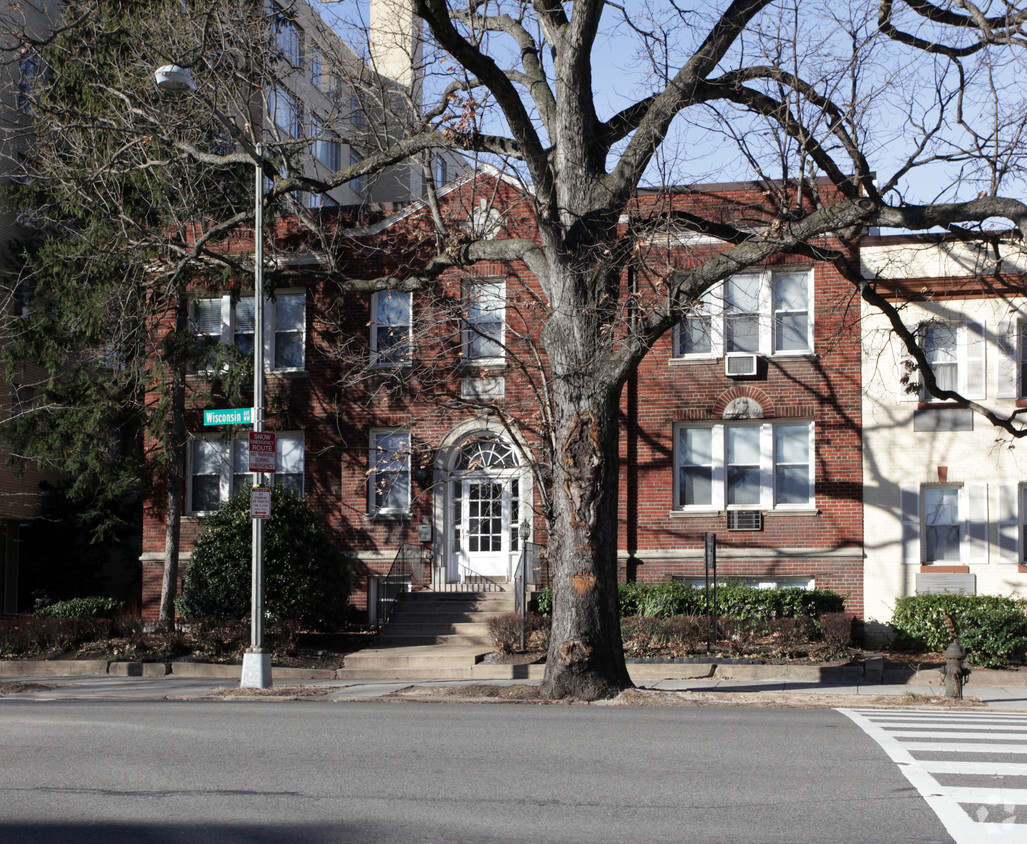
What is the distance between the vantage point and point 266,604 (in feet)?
68.7

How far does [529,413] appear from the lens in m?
23.1

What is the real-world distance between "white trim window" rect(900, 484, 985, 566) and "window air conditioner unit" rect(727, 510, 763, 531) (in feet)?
9.03

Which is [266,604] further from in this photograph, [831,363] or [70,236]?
[831,363]

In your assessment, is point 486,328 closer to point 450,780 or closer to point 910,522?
point 910,522

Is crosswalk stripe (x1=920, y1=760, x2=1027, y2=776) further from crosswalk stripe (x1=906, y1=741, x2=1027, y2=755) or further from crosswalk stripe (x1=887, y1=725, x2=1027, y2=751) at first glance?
crosswalk stripe (x1=887, y1=725, x2=1027, y2=751)

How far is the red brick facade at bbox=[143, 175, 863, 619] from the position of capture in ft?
73.7

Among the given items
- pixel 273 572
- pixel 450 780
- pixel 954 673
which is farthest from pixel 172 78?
pixel 954 673

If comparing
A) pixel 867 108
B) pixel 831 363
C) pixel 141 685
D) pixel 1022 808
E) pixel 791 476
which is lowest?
pixel 141 685

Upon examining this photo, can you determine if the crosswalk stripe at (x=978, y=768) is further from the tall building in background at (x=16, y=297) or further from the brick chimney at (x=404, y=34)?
the tall building in background at (x=16, y=297)

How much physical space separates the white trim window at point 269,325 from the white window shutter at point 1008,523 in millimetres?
14506

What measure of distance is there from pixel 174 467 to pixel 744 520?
11520mm

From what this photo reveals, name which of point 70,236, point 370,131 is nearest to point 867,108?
point 370,131

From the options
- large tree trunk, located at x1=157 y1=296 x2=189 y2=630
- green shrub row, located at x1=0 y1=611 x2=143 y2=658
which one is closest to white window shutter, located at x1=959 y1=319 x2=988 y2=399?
large tree trunk, located at x1=157 y1=296 x2=189 y2=630

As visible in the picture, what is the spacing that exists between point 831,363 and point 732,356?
76.3 inches
